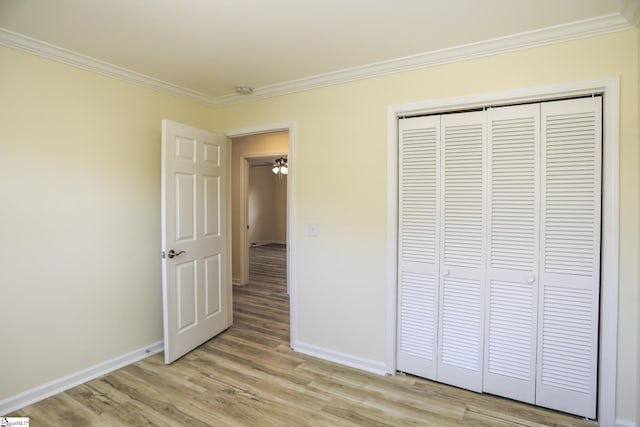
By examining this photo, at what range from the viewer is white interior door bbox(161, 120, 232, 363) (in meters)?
2.90

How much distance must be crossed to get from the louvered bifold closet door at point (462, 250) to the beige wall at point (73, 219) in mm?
2476

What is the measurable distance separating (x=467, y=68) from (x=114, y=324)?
3.35 m

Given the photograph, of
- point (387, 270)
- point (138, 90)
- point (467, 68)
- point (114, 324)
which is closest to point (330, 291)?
point (387, 270)

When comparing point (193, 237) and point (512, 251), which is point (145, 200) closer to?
point (193, 237)

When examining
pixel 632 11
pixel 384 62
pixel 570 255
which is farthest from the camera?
pixel 384 62

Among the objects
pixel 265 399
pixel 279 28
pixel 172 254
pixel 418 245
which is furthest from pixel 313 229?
pixel 279 28

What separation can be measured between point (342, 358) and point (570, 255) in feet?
6.11

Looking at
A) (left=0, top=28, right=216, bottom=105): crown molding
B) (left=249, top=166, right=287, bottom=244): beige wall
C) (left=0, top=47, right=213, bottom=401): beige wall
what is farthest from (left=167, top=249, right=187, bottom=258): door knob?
(left=249, top=166, right=287, bottom=244): beige wall

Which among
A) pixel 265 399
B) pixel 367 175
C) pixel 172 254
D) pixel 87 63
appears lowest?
pixel 265 399

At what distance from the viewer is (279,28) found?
2.13 metres

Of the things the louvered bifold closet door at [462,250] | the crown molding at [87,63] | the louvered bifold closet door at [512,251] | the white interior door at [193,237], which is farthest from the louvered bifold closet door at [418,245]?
the crown molding at [87,63]

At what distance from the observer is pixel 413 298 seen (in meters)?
2.70

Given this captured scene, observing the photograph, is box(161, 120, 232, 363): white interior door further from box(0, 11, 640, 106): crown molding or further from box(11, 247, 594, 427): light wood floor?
box(0, 11, 640, 106): crown molding

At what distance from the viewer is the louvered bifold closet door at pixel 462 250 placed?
2.44 meters
